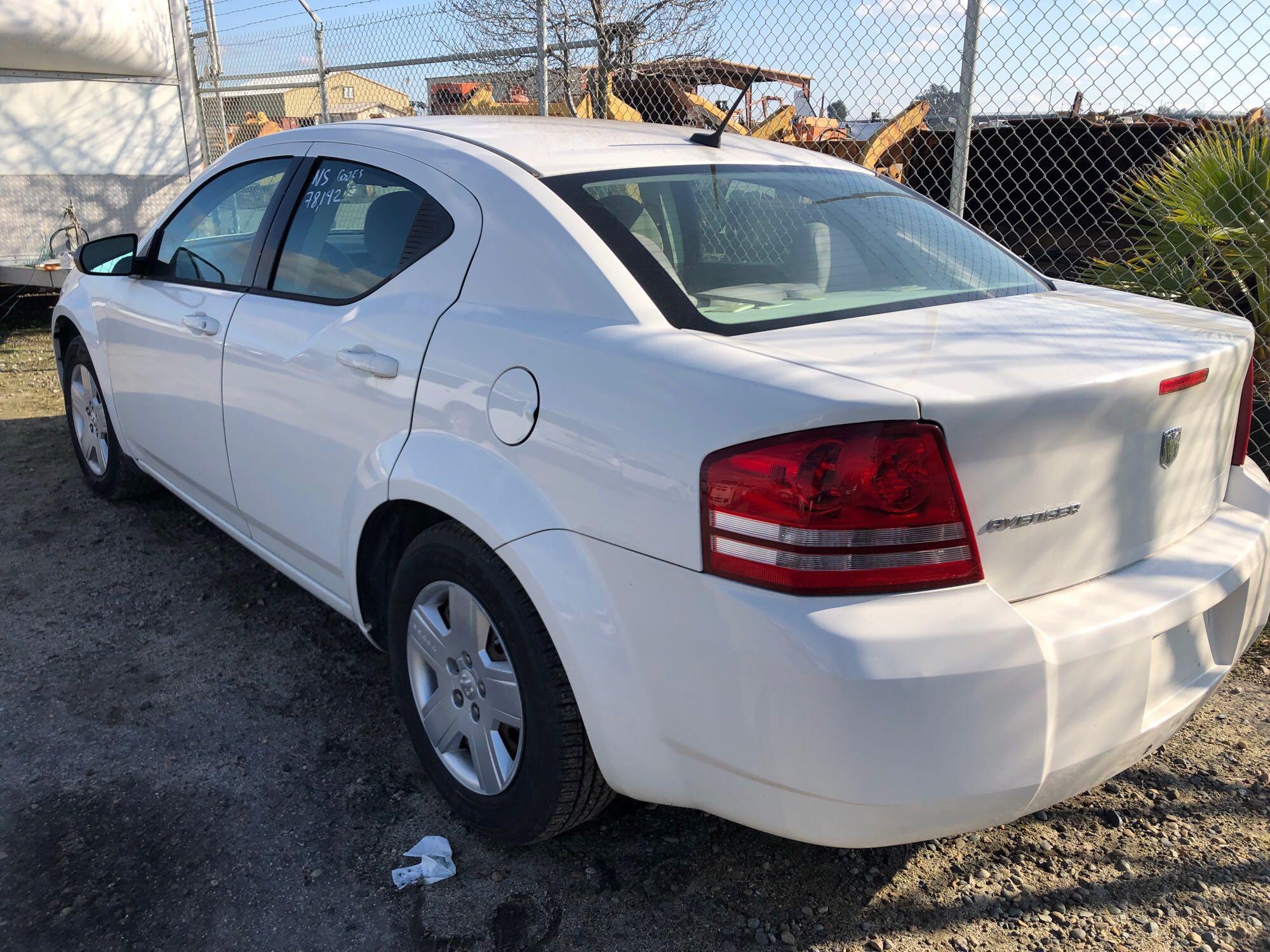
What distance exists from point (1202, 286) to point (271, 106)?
1092 centimetres

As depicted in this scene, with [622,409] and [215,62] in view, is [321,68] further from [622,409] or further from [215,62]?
[622,409]

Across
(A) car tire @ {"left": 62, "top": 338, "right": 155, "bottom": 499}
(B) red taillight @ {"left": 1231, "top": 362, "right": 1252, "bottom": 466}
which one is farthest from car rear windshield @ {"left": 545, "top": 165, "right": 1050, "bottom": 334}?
(A) car tire @ {"left": 62, "top": 338, "right": 155, "bottom": 499}

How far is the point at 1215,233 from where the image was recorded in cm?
409

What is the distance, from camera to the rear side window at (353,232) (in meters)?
2.66

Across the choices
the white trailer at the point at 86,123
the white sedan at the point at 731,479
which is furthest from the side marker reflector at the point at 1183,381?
the white trailer at the point at 86,123

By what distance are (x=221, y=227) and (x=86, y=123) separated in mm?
6426

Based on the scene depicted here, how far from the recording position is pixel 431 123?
3049 millimetres

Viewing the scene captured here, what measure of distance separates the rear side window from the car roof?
0.67 ft

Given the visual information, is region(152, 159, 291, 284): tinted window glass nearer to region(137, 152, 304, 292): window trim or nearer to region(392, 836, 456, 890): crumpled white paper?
region(137, 152, 304, 292): window trim

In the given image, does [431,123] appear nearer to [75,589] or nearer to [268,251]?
[268,251]

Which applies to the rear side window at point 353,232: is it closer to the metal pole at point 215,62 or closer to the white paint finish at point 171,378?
the white paint finish at point 171,378

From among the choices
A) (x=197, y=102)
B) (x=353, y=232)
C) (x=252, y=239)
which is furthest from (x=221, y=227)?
(x=197, y=102)

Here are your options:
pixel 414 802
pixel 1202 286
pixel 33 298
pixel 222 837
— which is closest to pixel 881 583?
pixel 414 802

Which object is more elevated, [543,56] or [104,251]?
[543,56]
